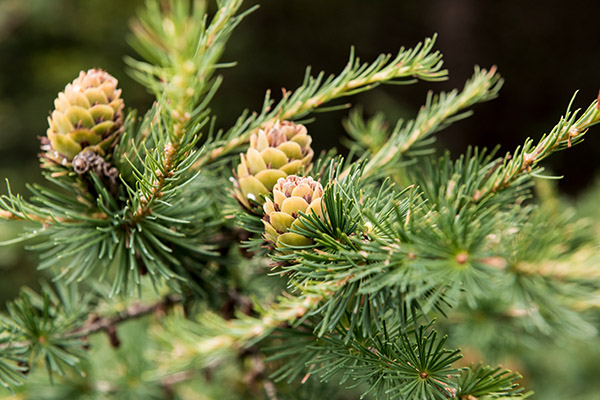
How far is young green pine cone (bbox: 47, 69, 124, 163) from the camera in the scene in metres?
0.47

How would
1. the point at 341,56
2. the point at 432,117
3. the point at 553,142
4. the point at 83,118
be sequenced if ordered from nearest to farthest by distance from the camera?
1. the point at 553,142
2. the point at 83,118
3. the point at 432,117
4. the point at 341,56

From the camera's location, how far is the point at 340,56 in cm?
351

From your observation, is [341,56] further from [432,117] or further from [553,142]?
[553,142]

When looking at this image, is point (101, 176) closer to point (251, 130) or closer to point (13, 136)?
point (251, 130)

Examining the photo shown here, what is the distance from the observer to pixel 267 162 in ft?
1.47

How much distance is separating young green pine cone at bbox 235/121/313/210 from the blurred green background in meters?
1.41

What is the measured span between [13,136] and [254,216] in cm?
285

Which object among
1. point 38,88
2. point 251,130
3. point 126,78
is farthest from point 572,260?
point 38,88

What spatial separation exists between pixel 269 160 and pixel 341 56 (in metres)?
3.23

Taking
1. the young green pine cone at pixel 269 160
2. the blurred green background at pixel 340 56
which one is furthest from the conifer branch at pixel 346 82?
the blurred green background at pixel 340 56

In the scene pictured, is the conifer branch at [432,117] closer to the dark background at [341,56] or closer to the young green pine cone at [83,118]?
the young green pine cone at [83,118]

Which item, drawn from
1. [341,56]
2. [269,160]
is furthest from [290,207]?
Answer: [341,56]

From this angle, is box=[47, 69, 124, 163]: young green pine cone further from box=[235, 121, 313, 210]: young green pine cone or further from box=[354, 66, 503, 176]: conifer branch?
box=[354, 66, 503, 176]: conifer branch

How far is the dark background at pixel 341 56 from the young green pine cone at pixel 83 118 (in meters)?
1.48
